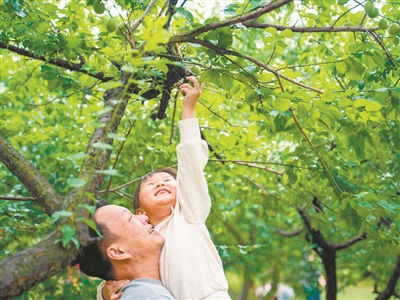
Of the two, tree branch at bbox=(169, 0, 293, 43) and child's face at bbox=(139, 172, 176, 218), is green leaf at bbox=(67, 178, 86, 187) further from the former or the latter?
child's face at bbox=(139, 172, 176, 218)

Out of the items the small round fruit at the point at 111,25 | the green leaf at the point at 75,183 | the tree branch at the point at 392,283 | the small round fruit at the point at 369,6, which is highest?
A: the small round fruit at the point at 369,6

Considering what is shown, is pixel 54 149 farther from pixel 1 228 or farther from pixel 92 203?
pixel 92 203

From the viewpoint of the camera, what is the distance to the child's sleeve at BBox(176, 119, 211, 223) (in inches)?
82.7

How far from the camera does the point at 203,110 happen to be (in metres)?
4.08

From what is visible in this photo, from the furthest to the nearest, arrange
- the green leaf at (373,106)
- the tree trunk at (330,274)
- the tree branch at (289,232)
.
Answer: the tree branch at (289,232), the tree trunk at (330,274), the green leaf at (373,106)

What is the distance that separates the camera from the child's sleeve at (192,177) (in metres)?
2.10

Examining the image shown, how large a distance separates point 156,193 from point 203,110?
6.12 feet

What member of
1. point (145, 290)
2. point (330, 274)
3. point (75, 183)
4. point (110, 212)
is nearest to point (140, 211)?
point (110, 212)

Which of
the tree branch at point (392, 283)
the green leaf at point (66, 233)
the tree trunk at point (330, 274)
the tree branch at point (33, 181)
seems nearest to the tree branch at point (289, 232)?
the tree trunk at point (330, 274)

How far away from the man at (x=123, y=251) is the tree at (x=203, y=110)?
11.0 inches

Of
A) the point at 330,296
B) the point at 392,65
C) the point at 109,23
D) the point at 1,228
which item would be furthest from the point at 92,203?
the point at 330,296

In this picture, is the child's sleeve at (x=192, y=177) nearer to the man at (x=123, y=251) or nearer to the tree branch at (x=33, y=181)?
the man at (x=123, y=251)

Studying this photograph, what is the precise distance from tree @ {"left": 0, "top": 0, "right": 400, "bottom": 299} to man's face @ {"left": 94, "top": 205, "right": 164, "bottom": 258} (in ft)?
1.01

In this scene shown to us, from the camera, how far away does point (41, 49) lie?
2445mm
